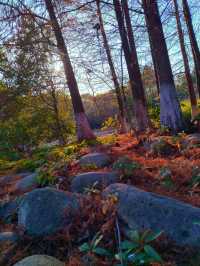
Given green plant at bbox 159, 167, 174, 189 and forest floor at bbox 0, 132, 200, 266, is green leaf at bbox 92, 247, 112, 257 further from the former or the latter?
green plant at bbox 159, 167, 174, 189

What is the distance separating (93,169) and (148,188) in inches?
61.5

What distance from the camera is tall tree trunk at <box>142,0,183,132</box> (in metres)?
6.98

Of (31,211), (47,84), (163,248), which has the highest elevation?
(47,84)

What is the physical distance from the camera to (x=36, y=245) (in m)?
2.84

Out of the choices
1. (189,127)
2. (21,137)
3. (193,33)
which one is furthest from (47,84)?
(189,127)

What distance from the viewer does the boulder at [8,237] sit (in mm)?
2986

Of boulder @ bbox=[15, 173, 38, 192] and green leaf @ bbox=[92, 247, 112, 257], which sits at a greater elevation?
boulder @ bbox=[15, 173, 38, 192]

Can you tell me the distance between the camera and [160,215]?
100 inches

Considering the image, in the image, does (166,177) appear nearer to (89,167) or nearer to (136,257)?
(89,167)

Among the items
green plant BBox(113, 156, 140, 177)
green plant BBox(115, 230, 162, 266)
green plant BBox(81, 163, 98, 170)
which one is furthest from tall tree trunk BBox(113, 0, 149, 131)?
green plant BBox(115, 230, 162, 266)

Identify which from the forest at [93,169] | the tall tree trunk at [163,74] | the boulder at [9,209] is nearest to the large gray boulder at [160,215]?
the forest at [93,169]

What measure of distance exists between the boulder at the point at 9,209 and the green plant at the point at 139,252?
188 centimetres

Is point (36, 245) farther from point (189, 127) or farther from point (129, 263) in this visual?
point (189, 127)

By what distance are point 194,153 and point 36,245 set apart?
9.34 feet
